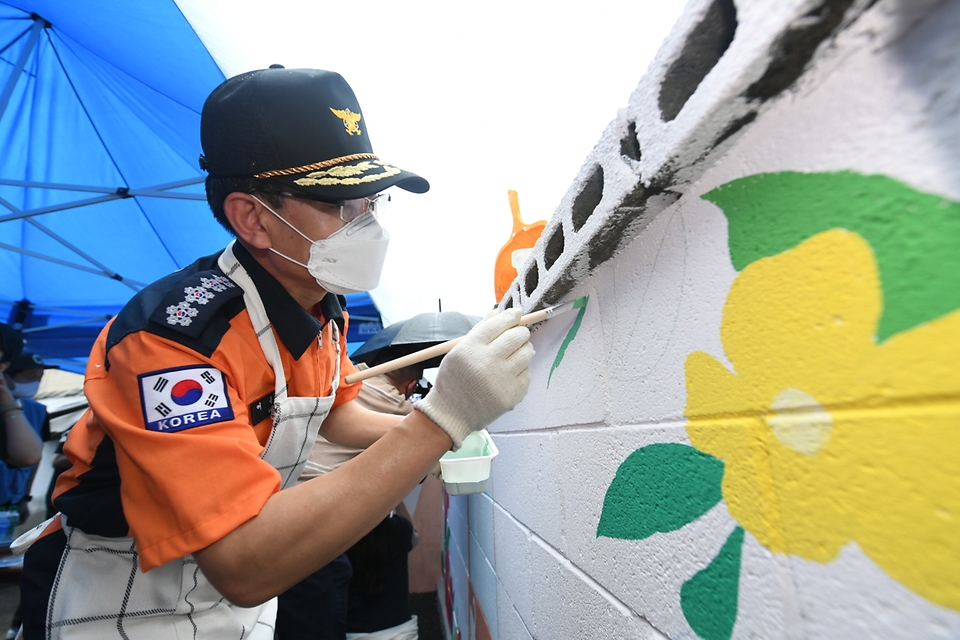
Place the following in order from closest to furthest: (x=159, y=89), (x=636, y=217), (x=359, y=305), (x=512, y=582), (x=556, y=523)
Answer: (x=636, y=217) → (x=556, y=523) → (x=512, y=582) → (x=159, y=89) → (x=359, y=305)

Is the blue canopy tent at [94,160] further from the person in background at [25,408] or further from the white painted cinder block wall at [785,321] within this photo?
the white painted cinder block wall at [785,321]

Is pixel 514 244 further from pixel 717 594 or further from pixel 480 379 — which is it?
pixel 717 594

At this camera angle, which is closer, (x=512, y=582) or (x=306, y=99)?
(x=306, y=99)

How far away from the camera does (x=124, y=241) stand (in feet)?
13.2


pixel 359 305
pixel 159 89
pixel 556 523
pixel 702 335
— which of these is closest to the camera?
pixel 702 335

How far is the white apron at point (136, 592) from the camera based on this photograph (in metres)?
1.07

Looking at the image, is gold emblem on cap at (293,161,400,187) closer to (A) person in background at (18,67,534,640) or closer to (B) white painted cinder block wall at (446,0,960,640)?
(A) person in background at (18,67,534,640)

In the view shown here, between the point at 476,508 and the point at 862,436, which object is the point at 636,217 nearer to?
the point at 862,436

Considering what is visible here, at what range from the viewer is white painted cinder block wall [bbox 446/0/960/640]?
333 mm

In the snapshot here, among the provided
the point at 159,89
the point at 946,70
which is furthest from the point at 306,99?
the point at 159,89

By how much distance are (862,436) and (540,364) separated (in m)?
0.98

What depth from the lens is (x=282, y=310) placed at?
1.23 meters

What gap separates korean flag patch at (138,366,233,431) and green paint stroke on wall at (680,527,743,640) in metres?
0.88

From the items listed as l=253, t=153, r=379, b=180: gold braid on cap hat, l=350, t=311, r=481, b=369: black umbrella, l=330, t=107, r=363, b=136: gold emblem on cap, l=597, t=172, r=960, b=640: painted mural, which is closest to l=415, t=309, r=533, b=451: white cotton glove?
l=597, t=172, r=960, b=640: painted mural
